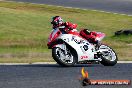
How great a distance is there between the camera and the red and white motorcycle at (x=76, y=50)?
46.5 ft

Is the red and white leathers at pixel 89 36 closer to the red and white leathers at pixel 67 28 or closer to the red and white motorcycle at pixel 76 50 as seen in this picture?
the red and white motorcycle at pixel 76 50

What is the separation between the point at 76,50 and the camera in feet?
47.0

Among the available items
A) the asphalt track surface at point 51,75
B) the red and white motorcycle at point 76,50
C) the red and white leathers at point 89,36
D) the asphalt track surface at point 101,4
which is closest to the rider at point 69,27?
the red and white leathers at point 89,36

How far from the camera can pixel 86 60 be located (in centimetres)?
1444

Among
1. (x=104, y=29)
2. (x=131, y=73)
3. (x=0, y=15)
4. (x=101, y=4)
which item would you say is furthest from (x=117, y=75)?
(x=101, y=4)

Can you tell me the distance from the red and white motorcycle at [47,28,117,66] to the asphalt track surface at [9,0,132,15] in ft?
74.4

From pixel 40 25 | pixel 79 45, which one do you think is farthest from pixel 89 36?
pixel 40 25

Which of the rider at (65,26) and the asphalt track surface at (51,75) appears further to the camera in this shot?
the rider at (65,26)

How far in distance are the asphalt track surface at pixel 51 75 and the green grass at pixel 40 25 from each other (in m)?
5.05

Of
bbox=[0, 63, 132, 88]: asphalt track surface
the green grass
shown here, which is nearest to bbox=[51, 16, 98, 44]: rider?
bbox=[0, 63, 132, 88]: asphalt track surface

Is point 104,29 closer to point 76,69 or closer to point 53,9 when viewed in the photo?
point 53,9

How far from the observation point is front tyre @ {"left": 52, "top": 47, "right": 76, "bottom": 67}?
14.0 m

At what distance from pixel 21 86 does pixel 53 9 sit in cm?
2736

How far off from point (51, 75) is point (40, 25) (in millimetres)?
17742
